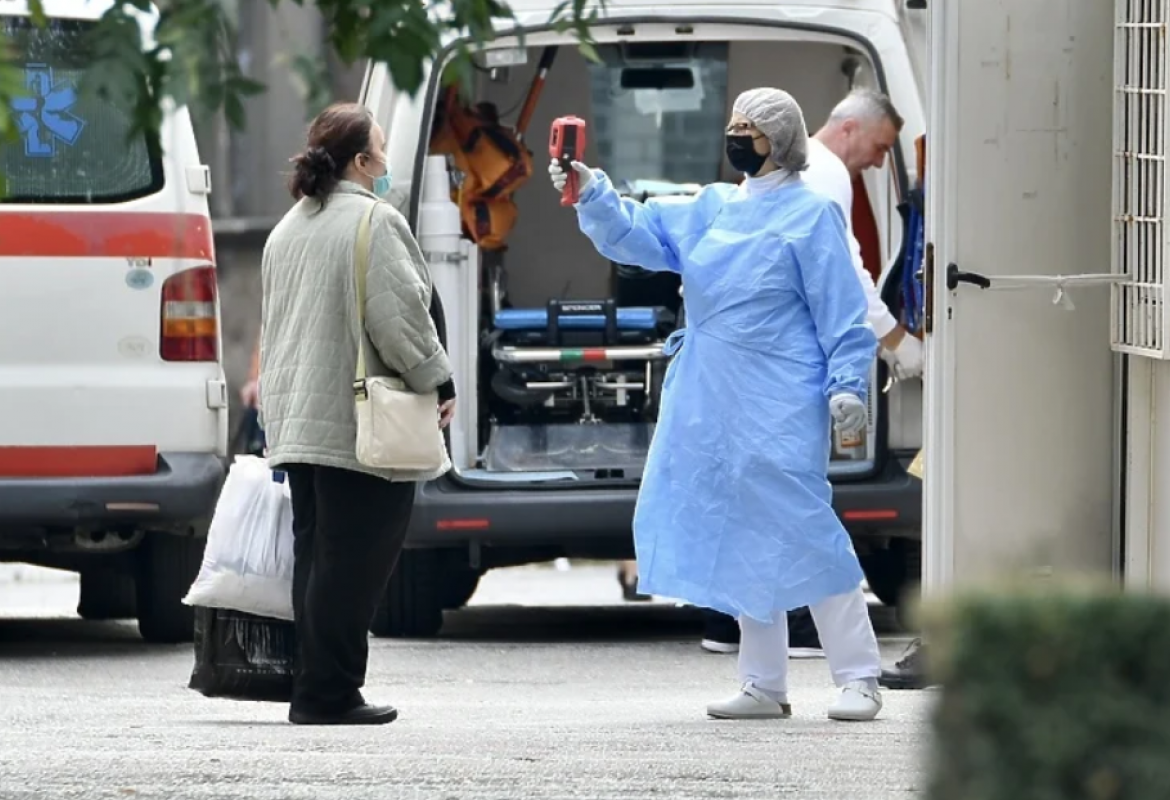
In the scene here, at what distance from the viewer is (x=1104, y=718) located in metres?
2.32

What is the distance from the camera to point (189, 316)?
26.6ft

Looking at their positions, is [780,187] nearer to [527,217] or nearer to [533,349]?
[533,349]

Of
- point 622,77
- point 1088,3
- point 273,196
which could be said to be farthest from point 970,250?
point 273,196

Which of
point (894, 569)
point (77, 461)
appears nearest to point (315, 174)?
point (77, 461)

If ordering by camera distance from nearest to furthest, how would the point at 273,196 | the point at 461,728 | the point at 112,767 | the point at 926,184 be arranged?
the point at 112,767 < the point at 461,728 < the point at 926,184 < the point at 273,196

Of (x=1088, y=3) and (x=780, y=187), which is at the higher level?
(x=1088, y=3)

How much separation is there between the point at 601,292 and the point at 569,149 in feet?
11.5

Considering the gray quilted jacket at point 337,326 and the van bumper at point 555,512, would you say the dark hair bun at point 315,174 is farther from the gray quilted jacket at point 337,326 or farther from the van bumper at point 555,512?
the van bumper at point 555,512

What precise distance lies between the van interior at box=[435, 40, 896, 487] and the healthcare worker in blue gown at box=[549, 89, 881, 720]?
1.73 metres

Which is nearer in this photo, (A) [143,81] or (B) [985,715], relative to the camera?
(B) [985,715]

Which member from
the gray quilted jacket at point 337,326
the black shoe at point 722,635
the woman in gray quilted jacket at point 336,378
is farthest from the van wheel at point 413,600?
Result: the gray quilted jacket at point 337,326

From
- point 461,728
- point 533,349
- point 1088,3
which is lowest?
point 461,728

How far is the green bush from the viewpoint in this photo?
90.8 inches

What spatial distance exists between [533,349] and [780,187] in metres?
2.56
